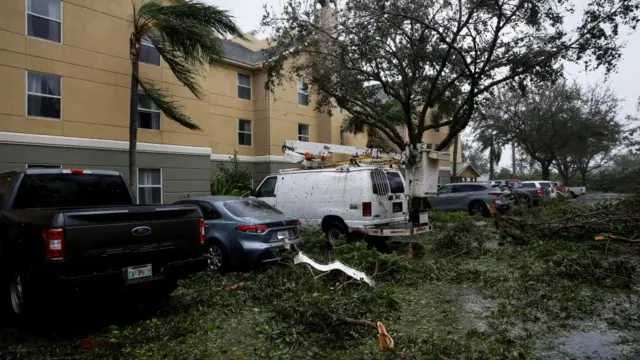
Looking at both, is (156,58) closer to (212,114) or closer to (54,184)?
(212,114)

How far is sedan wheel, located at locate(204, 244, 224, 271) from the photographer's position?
7.88 metres

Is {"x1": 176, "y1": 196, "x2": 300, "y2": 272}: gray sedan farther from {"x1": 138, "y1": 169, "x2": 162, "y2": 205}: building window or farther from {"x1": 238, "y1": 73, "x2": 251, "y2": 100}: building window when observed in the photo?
{"x1": 238, "y1": 73, "x2": 251, "y2": 100}: building window

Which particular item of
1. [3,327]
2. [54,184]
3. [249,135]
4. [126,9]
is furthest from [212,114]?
[3,327]

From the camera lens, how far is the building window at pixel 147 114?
50.4ft

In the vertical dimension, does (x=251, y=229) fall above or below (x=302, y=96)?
below

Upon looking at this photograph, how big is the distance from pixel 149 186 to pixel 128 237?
11062mm

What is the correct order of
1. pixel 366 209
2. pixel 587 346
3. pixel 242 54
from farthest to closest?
pixel 242 54
pixel 366 209
pixel 587 346

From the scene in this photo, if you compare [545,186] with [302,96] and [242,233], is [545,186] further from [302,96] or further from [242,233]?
[242,233]

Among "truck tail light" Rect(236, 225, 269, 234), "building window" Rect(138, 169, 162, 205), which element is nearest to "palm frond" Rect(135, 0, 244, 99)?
"building window" Rect(138, 169, 162, 205)

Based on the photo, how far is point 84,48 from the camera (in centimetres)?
1391

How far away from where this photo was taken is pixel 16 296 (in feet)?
17.3

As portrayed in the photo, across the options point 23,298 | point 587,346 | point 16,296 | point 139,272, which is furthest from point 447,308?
point 16,296

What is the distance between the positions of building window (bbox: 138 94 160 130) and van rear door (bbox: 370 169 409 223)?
934 centimetres

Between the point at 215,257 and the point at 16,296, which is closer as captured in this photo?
the point at 16,296
